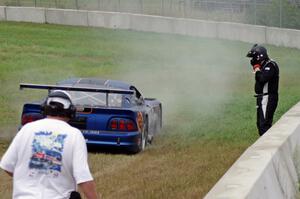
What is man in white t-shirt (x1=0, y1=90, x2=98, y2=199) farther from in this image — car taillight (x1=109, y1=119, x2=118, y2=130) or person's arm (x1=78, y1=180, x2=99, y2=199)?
car taillight (x1=109, y1=119, x2=118, y2=130)

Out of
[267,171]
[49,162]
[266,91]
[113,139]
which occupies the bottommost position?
[113,139]

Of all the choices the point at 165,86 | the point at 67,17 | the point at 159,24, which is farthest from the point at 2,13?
the point at 165,86

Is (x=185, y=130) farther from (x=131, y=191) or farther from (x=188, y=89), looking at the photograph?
(x=188, y=89)

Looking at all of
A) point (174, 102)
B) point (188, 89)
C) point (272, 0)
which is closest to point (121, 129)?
point (174, 102)

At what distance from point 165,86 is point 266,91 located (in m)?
10.2

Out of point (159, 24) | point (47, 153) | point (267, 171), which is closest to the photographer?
point (47, 153)

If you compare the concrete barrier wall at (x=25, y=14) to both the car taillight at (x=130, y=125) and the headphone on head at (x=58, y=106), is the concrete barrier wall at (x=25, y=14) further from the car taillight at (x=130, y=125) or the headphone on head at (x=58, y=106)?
the headphone on head at (x=58, y=106)

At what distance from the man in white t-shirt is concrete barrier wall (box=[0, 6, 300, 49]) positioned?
30828mm

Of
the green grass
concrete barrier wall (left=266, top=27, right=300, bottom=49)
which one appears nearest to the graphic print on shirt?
the green grass

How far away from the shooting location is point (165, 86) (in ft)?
76.0

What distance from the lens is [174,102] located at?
1983 cm

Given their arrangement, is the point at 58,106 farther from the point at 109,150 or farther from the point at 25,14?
Answer: the point at 25,14

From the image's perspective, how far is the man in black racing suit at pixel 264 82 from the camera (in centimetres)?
1285

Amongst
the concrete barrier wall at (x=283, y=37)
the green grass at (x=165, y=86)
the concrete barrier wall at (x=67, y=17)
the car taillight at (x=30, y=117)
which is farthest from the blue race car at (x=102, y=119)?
the concrete barrier wall at (x=67, y=17)
